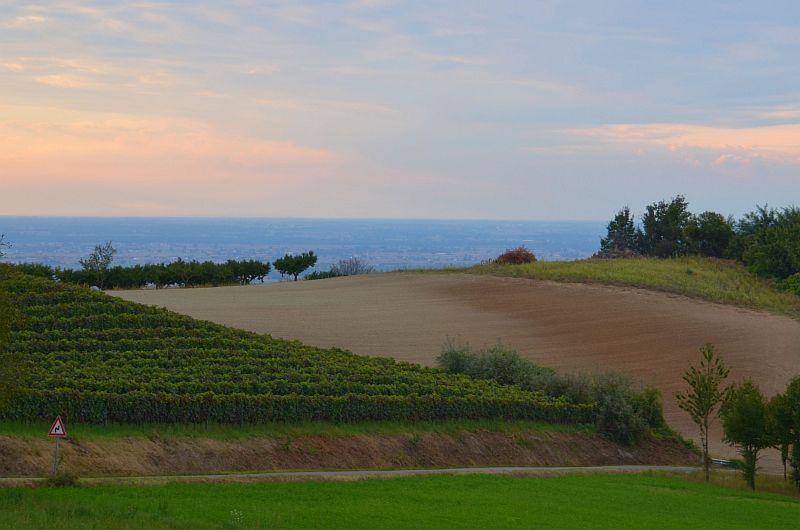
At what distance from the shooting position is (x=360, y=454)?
28938 millimetres

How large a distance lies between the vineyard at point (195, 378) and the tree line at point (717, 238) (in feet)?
119

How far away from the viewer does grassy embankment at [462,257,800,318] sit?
58.4m

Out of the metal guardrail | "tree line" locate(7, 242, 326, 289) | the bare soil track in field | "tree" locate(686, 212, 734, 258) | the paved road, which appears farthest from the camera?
"tree" locate(686, 212, 734, 258)

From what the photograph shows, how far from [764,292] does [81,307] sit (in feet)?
142

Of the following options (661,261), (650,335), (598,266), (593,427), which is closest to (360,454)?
(593,427)

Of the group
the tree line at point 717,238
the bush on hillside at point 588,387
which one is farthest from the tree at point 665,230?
the bush on hillside at point 588,387

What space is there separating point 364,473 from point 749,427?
43.3 feet

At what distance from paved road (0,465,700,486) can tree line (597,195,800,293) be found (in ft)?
116

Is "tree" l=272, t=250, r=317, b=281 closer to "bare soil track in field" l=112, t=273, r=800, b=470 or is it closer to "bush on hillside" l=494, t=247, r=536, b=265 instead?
"bare soil track in field" l=112, t=273, r=800, b=470

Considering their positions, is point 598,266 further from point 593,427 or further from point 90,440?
point 90,440

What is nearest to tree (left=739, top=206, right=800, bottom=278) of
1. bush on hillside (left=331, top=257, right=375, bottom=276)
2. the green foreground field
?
bush on hillside (left=331, top=257, right=375, bottom=276)

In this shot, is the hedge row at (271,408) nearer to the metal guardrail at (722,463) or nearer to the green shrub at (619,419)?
the green shrub at (619,419)

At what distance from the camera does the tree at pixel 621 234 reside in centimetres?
9250

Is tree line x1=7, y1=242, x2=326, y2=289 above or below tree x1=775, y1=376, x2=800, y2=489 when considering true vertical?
above
